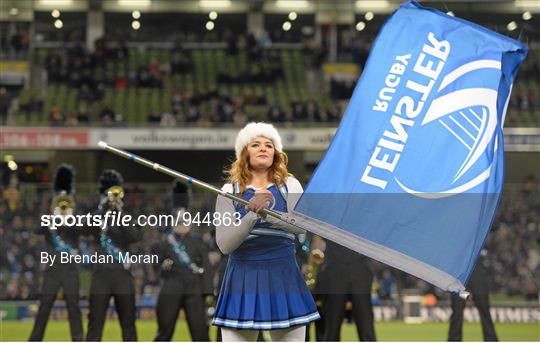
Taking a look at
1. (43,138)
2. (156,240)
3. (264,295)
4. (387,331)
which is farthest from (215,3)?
(264,295)

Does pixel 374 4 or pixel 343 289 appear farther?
pixel 374 4

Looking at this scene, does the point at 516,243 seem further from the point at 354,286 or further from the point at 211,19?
the point at 211,19

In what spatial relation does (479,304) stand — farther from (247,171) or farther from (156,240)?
(247,171)

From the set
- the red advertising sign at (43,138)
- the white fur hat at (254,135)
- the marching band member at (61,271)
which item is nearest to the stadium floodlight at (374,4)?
the red advertising sign at (43,138)

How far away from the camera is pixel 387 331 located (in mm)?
11406

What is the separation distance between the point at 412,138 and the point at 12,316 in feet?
12.7

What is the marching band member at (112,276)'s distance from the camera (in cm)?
741

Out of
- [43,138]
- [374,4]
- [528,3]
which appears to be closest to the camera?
[43,138]

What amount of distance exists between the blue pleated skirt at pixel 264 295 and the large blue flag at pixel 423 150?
0.67 m

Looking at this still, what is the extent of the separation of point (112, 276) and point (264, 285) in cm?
276

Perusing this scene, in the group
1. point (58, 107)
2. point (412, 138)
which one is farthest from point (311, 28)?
point (412, 138)

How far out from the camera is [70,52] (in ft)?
100

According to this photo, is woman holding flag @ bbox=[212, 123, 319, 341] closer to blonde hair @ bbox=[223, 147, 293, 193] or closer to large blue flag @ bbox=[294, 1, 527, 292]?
blonde hair @ bbox=[223, 147, 293, 193]

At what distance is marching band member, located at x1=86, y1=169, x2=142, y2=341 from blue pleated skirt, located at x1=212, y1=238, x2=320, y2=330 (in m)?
2.09
